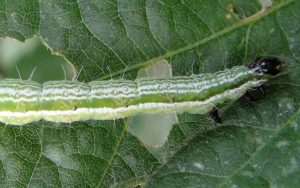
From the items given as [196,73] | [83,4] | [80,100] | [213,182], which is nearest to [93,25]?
[83,4]

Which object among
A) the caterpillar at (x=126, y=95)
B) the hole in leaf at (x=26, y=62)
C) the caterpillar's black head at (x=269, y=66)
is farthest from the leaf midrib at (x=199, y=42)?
the hole in leaf at (x=26, y=62)

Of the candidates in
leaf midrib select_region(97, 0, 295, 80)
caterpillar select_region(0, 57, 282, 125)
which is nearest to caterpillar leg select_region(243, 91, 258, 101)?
caterpillar select_region(0, 57, 282, 125)

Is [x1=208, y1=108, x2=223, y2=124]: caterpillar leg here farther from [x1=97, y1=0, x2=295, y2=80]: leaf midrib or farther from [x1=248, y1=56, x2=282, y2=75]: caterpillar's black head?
[x1=97, y1=0, x2=295, y2=80]: leaf midrib

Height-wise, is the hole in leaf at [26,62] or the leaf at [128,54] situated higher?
the leaf at [128,54]

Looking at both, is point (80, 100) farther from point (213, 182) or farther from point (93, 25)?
point (213, 182)

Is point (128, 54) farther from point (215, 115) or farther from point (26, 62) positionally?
point (26, 62)

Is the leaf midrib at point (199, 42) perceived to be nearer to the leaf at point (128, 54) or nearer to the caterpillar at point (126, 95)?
the leaf at point (128, 54)

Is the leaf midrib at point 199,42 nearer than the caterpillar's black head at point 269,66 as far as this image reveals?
No
